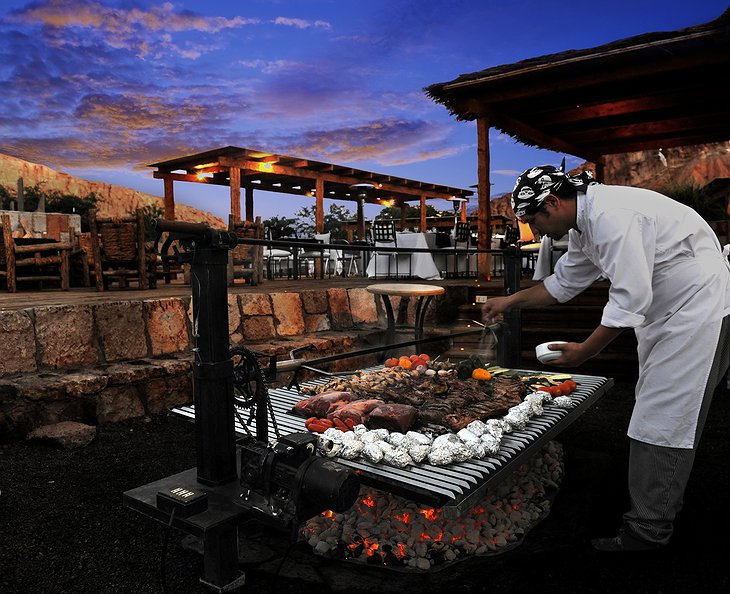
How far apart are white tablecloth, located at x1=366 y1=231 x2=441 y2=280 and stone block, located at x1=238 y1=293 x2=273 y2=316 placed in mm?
5275

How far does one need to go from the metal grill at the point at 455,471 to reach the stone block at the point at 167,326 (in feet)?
9.00

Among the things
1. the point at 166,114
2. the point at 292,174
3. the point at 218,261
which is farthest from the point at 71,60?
the point at 218,261

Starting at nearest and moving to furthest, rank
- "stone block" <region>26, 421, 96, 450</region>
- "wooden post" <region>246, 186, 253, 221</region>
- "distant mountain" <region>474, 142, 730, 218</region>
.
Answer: "stone block" <region>26, 421, 96, 450</region>
"wooden post" <region>246, 186, 253, 221</region>
"distant mountain" <region>474, 142, 730, 218</region>

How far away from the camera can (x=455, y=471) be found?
6.29 ft

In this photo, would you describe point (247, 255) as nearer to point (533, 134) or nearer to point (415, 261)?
point (415, 261)

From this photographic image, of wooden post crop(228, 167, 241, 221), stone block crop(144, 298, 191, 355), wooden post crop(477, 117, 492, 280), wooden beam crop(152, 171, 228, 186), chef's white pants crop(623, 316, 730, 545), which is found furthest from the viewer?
wooden beam crop(152, 171, 228, 186)

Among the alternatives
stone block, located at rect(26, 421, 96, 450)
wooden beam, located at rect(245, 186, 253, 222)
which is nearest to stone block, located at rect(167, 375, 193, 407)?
stone block, located at rect(26, 421, 96, 450)

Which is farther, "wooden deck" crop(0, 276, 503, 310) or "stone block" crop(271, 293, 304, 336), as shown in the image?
"stone block" crop(271, 293, 304, 336)

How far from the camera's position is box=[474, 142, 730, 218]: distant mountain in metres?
32.4

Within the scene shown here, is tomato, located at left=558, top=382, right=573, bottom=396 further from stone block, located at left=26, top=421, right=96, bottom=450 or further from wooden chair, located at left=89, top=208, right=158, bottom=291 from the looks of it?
wooden chair, located at left=89, top=208, right=158, bottom=291

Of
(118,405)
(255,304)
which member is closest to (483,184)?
(255,304)

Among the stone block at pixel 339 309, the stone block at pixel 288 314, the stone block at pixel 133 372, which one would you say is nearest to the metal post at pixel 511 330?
the stone block at pixel 133 372

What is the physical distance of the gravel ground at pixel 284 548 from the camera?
2092 mm

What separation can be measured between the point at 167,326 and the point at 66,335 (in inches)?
36.3
